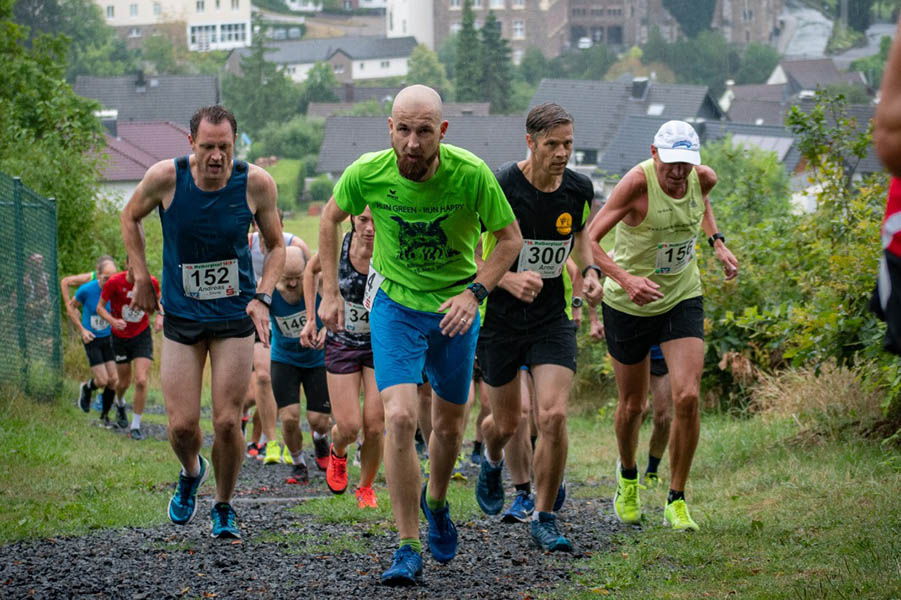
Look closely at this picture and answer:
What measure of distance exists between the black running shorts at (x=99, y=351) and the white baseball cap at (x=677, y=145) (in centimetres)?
1057

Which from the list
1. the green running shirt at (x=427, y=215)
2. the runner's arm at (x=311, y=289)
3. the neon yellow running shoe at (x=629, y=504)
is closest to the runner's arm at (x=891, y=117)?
the green running shirt at (x=427, y=215)

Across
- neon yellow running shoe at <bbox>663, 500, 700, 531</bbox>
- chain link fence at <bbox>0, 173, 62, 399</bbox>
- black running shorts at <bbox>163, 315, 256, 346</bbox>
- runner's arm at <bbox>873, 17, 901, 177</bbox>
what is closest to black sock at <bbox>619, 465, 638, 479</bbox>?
neon yellow running shoe at <bbox>663, 500, 700, 531</bbox>

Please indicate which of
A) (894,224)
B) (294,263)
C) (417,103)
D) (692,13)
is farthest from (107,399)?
(692,13)

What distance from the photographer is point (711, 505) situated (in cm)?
952

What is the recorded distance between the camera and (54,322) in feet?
55.2

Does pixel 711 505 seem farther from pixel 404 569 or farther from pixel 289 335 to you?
pixel 404 569

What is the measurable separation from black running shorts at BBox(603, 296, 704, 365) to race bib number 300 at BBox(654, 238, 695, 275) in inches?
9.1

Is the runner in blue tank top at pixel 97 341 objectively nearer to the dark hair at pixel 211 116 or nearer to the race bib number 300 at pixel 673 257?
the dark hair at pixel 211 116

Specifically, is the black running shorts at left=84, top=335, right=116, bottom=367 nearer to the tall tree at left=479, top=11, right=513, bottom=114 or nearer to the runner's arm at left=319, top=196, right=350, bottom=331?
the runner's arm at left=319, top=196, right=350, bottom=331

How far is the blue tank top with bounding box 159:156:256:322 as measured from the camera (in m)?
7.23

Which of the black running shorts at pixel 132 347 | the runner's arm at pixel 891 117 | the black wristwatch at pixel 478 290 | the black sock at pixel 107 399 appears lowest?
the black sock at pixel 107 399

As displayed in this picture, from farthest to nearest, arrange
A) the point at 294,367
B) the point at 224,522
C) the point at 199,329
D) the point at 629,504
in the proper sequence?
the point at 294,367
the point at 629,504
the point at 224,522
the point at 199,329

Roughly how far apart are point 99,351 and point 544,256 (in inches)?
409

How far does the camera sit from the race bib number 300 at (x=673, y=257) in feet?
26.3
